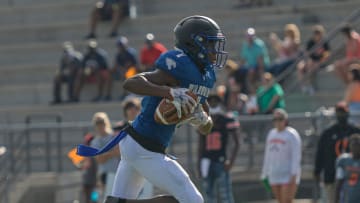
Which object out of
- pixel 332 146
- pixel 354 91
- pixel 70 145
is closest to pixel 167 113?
pixel 332 146

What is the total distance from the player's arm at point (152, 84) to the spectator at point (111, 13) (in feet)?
36.5

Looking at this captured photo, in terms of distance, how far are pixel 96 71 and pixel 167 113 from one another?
31.1ft

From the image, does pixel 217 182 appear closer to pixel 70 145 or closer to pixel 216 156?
pixel 216 156

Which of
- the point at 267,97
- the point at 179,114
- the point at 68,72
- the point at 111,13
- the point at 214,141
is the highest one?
the point at 111,13

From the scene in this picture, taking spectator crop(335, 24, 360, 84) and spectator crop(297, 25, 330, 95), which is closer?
spectator crop(335, 24, 360, 84)

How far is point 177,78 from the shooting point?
733cm

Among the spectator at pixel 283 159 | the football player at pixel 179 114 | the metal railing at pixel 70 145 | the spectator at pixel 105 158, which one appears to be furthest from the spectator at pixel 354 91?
the football player at pixel 179 114

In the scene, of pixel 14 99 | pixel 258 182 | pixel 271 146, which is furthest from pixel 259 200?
pixel 14 99

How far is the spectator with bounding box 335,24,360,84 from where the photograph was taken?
14.6m

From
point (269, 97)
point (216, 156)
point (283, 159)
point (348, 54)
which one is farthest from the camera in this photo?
point (348, 54)

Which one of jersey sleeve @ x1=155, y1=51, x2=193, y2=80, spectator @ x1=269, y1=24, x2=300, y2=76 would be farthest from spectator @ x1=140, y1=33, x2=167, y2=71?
jersey sleeve @ x1=155, y1=51, x2=193, y2=80

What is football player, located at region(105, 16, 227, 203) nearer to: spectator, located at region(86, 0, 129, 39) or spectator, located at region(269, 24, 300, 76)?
spectator, located at region(269, 24, 300, 76)

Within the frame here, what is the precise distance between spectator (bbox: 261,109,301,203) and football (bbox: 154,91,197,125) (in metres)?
5.31

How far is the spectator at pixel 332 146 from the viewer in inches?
474
